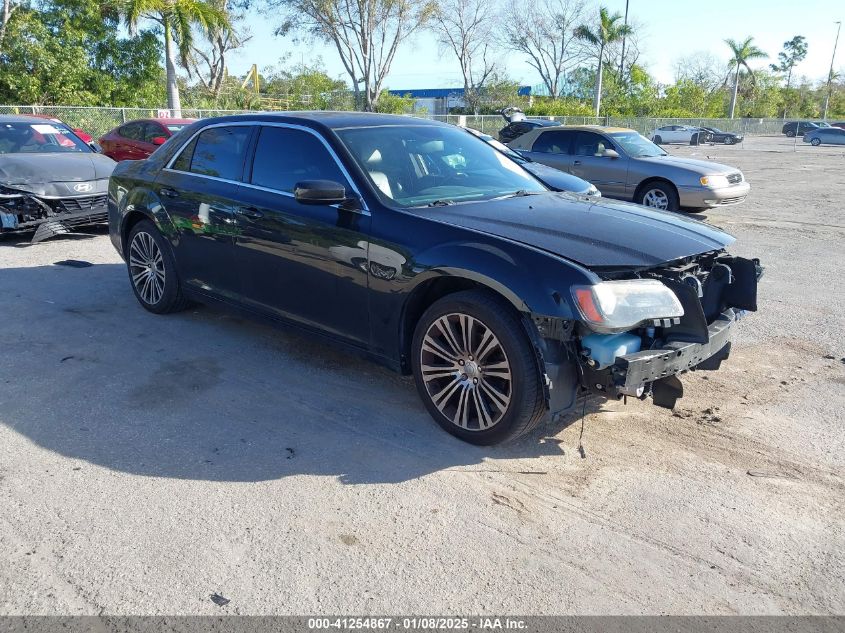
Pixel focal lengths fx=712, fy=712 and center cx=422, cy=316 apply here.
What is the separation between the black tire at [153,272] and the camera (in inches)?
231

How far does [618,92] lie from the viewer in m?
57.2

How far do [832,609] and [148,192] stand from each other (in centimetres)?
546

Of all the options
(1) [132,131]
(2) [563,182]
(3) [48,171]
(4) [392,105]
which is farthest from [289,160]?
(4) [392,105]

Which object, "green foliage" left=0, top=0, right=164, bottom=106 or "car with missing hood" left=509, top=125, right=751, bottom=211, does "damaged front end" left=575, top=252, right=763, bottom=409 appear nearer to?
"car with missing hood" left=509, top=125, right=751, bottom=211

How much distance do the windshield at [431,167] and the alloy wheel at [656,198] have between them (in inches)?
307

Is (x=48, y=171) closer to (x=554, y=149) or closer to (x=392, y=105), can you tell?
(x=554, y=149)

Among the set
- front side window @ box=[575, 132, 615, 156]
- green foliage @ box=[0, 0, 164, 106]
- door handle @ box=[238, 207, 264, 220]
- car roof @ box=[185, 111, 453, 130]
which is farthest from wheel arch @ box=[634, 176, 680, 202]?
green foliage @ box=[0, 0, 164, 106]

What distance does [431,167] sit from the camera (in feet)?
15.6

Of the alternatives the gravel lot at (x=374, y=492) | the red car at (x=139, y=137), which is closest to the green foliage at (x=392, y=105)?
the red car at (x=139, y=137)

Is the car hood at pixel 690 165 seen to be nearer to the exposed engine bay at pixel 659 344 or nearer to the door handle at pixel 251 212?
the exposed engine bay at pixel 659 344

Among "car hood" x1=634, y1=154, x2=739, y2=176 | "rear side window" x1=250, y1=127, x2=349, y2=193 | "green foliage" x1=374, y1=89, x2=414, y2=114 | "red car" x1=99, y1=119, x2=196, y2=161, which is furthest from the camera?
"green foliage" x1=374, y1=89, x2=414, y2=114

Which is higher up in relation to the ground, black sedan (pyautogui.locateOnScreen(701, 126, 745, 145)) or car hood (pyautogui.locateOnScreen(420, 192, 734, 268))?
black sedan (pyautogui.locateOnScreen(701, 126, 745, 145))

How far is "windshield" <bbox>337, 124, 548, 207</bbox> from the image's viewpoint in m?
4.43

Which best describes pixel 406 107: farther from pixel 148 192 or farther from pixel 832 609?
pixel 832 609
